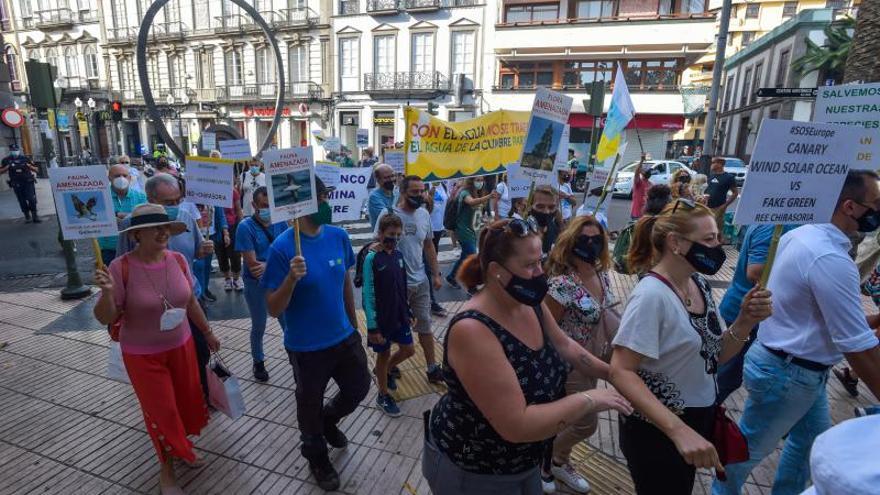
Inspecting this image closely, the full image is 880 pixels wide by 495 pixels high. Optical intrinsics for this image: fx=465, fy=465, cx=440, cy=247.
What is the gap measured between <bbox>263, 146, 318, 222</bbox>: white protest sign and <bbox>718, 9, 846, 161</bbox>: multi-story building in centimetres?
2034

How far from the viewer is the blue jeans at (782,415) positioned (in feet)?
7.64

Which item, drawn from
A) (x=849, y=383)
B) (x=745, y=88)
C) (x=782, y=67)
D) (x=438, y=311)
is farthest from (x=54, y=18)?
(x=745, y=88)

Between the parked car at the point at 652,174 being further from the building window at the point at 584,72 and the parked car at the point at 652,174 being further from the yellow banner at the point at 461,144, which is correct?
the yellow banner at the point at 461,144

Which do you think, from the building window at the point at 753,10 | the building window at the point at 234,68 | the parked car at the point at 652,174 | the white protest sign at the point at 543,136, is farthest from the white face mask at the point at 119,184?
the building window at the point at 753,10

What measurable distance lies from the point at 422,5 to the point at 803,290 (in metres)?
28.6

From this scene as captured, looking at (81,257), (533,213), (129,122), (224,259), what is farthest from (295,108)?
(533,213)

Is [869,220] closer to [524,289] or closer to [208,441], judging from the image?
[524,289]

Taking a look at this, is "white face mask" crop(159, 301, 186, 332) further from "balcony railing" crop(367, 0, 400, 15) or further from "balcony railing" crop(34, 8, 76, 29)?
"balcony railing" crop(34, 8, 76, 29)

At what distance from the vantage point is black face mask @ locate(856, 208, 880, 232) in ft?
7.50

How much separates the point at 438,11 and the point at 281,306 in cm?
2792

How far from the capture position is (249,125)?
32.8 meters

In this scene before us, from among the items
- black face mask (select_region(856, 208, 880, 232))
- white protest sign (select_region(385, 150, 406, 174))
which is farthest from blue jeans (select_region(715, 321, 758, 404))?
white protest sign (select_region(385, 150, 406, 174))

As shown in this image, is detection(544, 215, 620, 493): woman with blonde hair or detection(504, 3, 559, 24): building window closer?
detection(544, 215, 620, 493): woman with blonde hair

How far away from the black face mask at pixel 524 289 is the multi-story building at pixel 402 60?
83.9 ft
